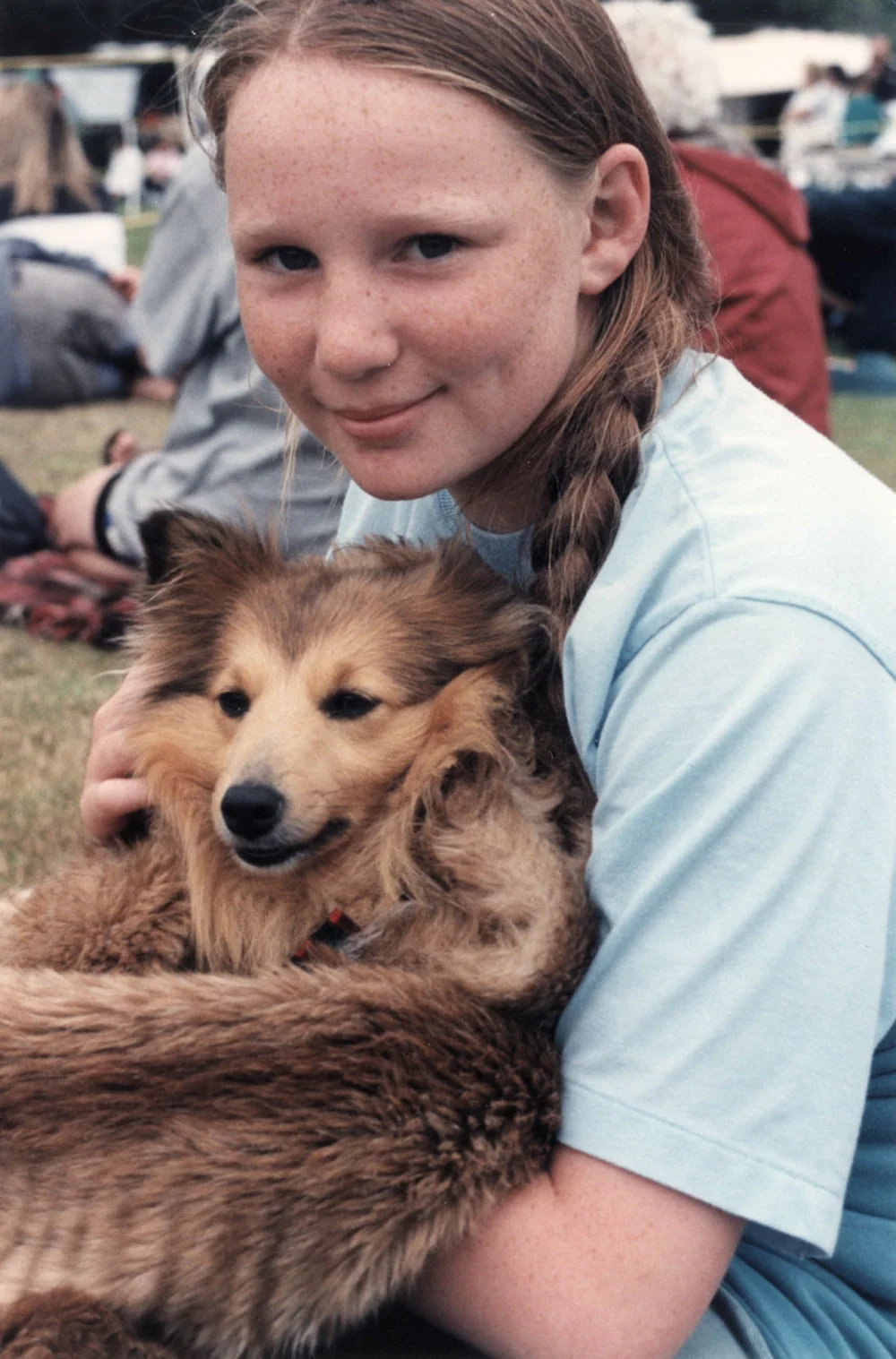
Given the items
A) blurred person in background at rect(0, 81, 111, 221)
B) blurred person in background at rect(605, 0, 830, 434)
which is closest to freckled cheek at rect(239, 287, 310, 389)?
blurred person in background at rect(605, 0, 830, 434)

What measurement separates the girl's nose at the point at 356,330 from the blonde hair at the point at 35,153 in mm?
9652

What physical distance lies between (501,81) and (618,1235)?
4.70 ft

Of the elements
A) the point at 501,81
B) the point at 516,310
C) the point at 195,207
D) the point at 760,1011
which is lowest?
the point at 195,207

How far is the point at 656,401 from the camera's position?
202 cm

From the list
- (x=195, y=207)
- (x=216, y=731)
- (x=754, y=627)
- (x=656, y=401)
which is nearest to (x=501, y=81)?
(x=656, y=401)

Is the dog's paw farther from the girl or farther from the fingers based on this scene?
the fingers

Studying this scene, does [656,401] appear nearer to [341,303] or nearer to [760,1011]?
[341,303]

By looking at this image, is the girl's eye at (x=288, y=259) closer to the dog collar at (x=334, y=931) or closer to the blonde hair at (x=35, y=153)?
the dog collar at (x=334, y=931)

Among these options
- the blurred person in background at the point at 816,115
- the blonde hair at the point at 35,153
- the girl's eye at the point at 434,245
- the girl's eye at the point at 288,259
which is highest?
the girl's eye at the point at 434,245

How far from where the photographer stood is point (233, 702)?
2430mm

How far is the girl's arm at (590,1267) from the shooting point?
5.36 feet

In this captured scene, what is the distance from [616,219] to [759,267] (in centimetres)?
379

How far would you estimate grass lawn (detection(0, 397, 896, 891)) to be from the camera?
4.02 metres

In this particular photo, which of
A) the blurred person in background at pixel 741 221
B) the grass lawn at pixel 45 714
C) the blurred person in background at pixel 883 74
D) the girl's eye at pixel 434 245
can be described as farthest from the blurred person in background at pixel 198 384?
the blurred person in background at pixel 883 74
